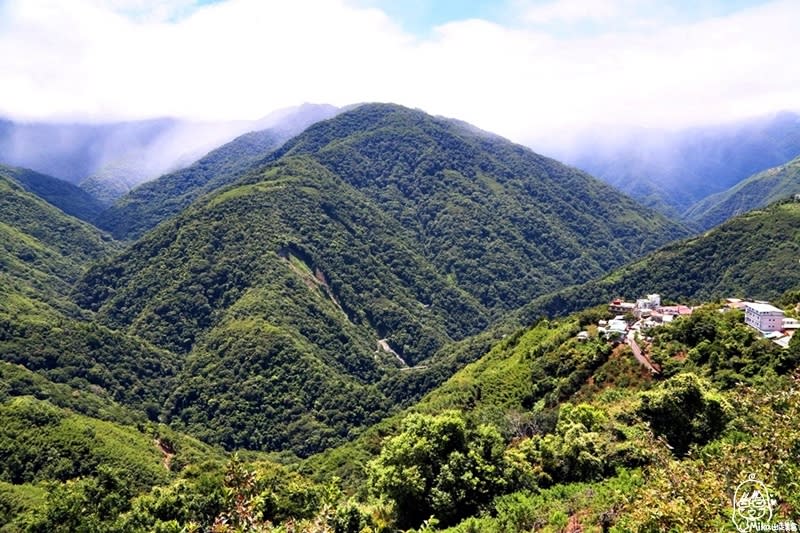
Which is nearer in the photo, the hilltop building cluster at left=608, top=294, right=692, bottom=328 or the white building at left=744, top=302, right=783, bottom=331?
the white building at left=744, top=302, right=783, bottom=331

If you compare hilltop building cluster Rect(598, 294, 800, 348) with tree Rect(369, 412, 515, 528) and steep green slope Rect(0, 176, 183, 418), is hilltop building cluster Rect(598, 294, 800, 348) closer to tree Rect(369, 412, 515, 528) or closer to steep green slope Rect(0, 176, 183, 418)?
tree Rect(369, 412, 515, 528)

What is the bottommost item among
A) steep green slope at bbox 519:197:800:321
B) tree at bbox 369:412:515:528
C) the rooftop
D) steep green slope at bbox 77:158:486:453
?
steep green slope at bbox 77:158:486:453

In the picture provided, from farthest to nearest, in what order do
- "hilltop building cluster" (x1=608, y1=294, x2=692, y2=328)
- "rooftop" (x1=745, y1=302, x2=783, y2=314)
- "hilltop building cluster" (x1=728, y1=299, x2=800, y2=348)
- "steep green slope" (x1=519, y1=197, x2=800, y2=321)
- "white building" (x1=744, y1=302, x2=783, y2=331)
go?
"steep green slope" (x1=519, y1=197, x2=800, y2=321)
"hilltop building cluster" (x1=608, y1=294, x2=692, y2=328)
"rooftop" (x1=745, y1=302, x2=783, y2=314)
"white building" (x1=744, y1=302, x2=783, y2=331)
"hilltop building cluster" (x1=728, y1=299, x2=800, y2=348)

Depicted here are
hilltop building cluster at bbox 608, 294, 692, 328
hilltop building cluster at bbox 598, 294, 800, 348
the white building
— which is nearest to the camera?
hilltop building cluster at bbox 598, 294, 800, 348

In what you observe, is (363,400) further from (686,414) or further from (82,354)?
(686,414)

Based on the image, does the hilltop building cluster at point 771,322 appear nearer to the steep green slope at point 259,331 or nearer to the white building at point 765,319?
the white building at point 765,319

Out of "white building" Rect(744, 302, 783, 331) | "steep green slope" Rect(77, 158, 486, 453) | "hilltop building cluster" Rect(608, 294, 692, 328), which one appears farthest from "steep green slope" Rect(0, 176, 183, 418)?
"white building" Rect(744, 302, 783, 331)

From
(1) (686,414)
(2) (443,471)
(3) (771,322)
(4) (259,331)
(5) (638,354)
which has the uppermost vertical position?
(1) (686,414)

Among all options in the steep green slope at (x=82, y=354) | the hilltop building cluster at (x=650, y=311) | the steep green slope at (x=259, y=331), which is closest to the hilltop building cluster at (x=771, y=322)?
the hilltop building cluster at (x=650, y=311)

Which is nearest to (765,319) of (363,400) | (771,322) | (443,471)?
(771,322)
